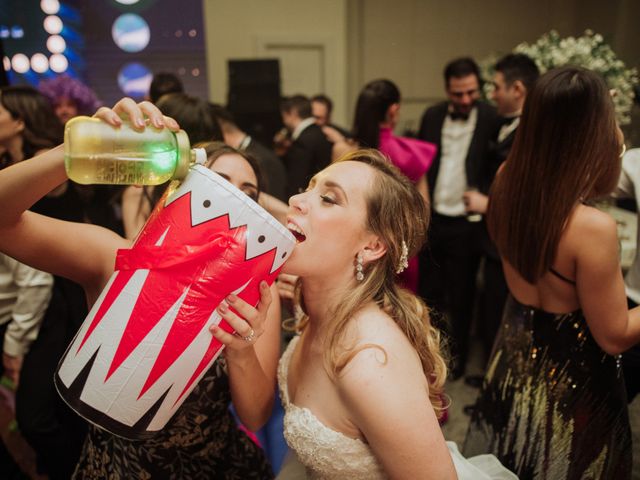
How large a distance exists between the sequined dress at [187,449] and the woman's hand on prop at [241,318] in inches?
16.2

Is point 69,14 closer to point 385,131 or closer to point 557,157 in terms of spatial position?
point 385,131

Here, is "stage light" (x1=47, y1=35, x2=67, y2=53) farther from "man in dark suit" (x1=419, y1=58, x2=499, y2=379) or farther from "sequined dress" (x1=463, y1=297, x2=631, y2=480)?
"sequined dress" (x1=463, y1=297, x2=631, y2=480)

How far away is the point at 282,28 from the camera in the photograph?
5355 mm


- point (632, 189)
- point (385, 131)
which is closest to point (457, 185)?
point (385, 131)

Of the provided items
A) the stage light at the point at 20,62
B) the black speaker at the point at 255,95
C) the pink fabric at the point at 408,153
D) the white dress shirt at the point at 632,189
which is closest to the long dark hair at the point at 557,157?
the white dress shirt at the point at 632,189

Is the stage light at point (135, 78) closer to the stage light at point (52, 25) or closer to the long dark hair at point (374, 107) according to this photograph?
the stage light at point (52, 25)

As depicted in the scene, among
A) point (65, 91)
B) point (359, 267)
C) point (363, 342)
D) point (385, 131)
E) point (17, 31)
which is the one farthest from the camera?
point (17, 31)

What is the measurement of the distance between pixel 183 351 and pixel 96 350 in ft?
0.48

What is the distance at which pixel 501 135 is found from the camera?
2.89 metres

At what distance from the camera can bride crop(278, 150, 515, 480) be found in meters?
0.88

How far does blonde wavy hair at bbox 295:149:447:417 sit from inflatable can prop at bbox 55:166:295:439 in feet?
1.05

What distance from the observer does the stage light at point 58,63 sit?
4.90 metres

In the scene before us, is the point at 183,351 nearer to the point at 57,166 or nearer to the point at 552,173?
the point at 57,166

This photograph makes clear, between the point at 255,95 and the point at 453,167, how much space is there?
2216 mm
